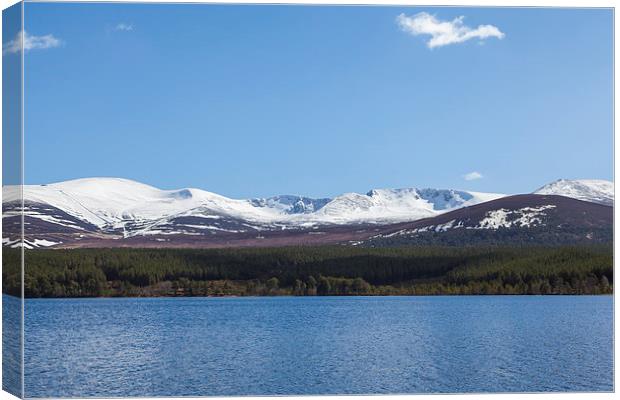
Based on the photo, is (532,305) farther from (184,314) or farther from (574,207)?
(574,207)

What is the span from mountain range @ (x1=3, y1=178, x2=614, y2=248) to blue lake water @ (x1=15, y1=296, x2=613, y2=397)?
79.2 ft

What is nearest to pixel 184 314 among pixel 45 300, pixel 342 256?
pixel 45 300

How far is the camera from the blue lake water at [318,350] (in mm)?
25344

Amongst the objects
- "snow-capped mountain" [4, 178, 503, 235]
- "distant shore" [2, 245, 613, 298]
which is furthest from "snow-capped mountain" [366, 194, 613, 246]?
"distant shore" [2, 245, 613, 298]

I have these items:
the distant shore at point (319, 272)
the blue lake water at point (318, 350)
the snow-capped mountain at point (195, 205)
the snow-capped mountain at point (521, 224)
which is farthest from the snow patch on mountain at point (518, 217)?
the blue lake water at point (318, 350)

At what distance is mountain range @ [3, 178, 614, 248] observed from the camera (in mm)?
86562

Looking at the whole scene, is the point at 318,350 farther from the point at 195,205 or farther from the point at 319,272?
the point at 195,205

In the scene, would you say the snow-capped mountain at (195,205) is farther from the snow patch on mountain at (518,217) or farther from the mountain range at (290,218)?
the snow patch on mountain at (518,217)

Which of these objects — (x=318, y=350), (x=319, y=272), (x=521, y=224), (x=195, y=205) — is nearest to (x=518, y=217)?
(x=521, y=224)

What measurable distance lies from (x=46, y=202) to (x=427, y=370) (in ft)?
208

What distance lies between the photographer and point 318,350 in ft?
107

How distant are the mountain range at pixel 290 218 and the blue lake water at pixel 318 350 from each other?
24.1 metres

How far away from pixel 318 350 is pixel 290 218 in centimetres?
8016

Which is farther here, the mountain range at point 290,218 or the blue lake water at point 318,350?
the mountain range at point 290,218
